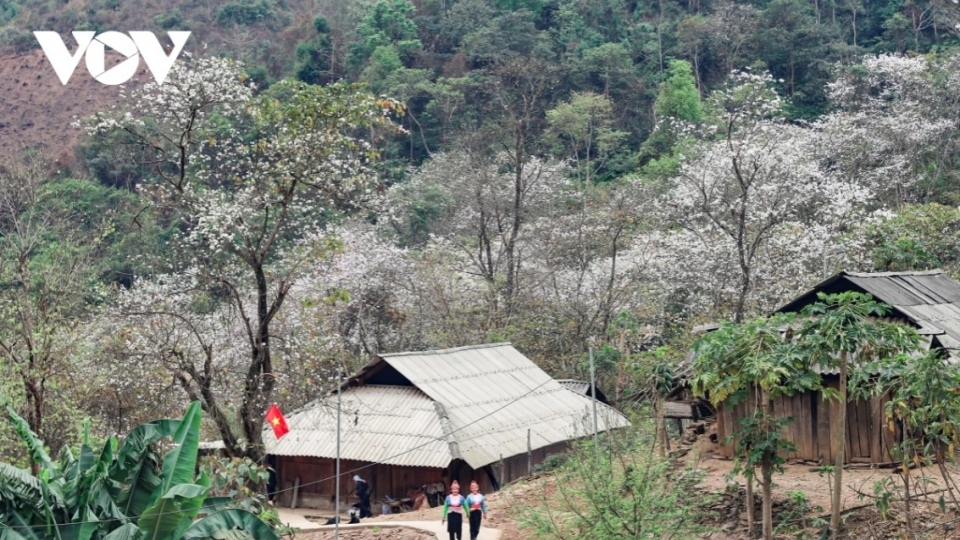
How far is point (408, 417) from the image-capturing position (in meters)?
20.8

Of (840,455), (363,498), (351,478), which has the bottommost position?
(363,498)

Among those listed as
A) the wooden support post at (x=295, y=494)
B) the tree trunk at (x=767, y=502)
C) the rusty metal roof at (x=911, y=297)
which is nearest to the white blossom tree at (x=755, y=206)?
the rusty metal roof at (x=911, y=297)

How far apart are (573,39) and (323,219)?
66.3ft

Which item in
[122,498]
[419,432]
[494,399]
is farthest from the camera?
[494,399]

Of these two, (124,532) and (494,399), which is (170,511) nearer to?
(124,532)

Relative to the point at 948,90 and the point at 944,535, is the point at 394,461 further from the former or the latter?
the point at 948,90

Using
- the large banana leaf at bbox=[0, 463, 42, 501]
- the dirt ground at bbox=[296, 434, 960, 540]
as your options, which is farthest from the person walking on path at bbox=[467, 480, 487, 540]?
the large banana leaf at bbox=[0, 463, 42, 501]

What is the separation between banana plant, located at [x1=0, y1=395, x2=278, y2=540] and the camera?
10.6 metres

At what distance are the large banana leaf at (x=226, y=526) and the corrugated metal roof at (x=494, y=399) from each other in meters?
8.78

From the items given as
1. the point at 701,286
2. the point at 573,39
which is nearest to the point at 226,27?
the point at 573,39

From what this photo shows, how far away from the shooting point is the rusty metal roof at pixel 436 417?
790 inches

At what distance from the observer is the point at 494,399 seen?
2220 centimetres

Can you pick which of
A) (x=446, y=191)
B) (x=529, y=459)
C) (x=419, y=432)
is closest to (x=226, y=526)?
(x=419, y=432)

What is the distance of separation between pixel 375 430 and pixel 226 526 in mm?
9654
